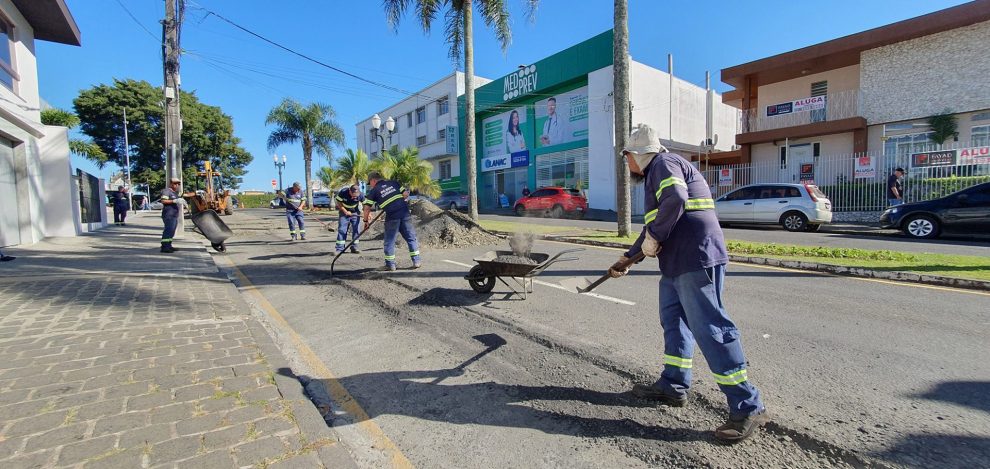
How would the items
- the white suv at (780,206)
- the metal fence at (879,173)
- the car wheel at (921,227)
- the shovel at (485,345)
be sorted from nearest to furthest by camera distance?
the shovel at (485,345) → the car wheel at (921,227) → the white suv at (780,206) → the metal fence at (879,173)

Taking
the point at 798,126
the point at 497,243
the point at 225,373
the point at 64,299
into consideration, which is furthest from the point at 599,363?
the point at 798,126

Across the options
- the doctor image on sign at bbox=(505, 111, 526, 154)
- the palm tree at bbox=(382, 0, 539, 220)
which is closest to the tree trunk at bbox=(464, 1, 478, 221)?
the palm tree at bbox=(382, 0, 539, 220)

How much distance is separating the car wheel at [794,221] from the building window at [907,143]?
575cm

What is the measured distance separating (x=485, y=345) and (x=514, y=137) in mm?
28999

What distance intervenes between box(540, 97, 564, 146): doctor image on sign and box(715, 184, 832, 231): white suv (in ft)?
47.0

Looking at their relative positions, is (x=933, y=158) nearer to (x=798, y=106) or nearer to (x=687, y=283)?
(x=798, y=106)

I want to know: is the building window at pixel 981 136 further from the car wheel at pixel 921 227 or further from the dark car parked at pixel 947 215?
the car wheel at pixel 921 227

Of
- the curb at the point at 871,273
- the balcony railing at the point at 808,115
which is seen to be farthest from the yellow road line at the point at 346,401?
the balcony railing at the point at 808,115

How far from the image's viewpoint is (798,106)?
19.9 metres

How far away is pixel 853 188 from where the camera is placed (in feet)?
Answer: 54.1

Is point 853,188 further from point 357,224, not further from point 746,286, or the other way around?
point 357,224

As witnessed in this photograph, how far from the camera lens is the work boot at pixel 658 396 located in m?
2.95

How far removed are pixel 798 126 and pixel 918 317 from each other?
17274mm

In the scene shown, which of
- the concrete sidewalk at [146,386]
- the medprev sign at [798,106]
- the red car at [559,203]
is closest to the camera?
the concrete sidewalk at [146,386]
